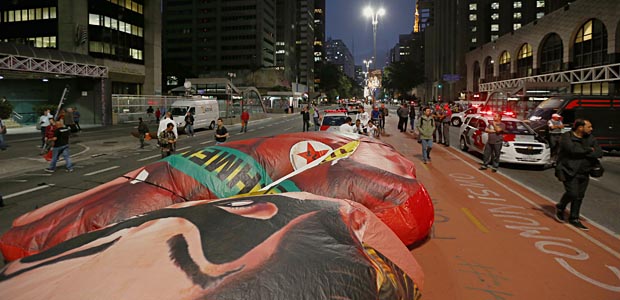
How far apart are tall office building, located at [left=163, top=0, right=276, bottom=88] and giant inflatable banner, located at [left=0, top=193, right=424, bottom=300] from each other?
12166cm

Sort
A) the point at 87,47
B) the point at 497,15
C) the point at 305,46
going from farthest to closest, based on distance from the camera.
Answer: the point at 305,46 < the point at 497,15 < the point at 87,47

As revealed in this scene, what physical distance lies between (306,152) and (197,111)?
2353 cm

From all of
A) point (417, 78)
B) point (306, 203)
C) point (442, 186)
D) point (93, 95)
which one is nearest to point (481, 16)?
point (417, 78)

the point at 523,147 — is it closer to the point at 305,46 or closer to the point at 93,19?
the point at 93,19

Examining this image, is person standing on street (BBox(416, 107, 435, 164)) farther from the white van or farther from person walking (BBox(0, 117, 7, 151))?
the white van

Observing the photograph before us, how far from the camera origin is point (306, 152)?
6.16 metres

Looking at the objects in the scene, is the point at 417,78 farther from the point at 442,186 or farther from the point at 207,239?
the point at 207,239

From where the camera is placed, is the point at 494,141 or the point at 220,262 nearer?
the point at 220,262

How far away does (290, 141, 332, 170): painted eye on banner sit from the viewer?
596 centimetres

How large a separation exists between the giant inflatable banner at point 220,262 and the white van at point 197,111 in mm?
24563

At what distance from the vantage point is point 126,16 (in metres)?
54.2

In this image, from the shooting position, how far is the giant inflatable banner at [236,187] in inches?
185

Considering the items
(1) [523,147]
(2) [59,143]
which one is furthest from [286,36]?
(1) [523,147]

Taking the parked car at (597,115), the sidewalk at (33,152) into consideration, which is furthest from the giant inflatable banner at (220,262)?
the parked car at (597,115)
